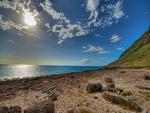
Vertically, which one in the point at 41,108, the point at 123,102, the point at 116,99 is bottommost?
the point at 123,102

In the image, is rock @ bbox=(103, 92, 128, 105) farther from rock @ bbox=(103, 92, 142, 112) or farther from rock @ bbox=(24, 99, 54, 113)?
rock @ bbox=(24, 99, 54, 113)

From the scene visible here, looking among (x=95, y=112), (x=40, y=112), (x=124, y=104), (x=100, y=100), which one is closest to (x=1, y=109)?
(x=40, y=112)

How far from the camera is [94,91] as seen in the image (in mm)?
22922

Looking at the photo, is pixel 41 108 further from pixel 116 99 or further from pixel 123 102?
pixel 123 102

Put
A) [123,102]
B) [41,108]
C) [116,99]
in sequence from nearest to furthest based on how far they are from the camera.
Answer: [41,108] → [123,102] → [116,99]

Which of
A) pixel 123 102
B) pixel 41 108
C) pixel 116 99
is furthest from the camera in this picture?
pixel 116 99

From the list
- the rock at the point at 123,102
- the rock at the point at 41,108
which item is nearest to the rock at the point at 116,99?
the rock at the point at 123,102

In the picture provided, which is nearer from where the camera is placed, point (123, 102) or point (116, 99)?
point (123, 102)

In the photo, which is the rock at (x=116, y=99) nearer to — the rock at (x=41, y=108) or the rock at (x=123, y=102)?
the rock at (x=123, y=102)

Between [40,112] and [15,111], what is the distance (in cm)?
260

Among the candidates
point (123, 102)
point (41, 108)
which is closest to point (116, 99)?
point (123, 102)

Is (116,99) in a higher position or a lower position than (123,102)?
higher

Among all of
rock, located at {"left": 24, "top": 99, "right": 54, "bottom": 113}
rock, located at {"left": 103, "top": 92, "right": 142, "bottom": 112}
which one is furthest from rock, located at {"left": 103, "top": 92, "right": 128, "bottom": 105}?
rock, located at {"left": 24, "top": 99, "right": 54, "bottom": 113}

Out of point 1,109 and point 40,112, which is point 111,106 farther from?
point 1,109
